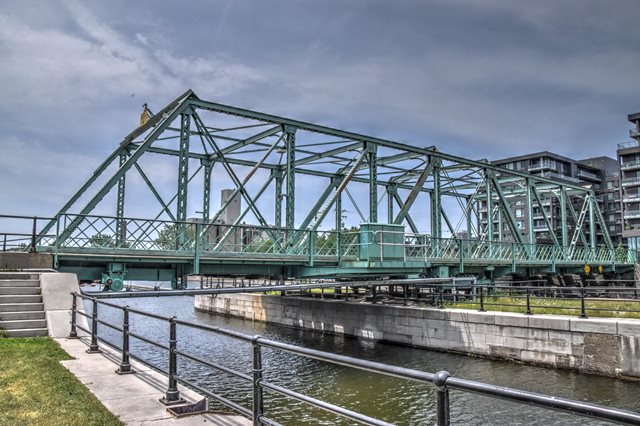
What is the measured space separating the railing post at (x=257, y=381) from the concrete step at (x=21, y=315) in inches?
342

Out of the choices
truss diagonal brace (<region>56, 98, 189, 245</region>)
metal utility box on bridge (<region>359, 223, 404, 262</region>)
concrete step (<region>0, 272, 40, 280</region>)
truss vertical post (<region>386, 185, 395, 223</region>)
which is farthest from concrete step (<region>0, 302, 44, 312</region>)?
truss vertical post (<region>386, 185, 395, 223</region>)

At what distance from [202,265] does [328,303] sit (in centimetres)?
1053

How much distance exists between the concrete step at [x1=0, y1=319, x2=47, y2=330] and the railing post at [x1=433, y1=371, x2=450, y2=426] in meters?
10.7

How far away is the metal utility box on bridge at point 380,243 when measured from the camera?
22094mm

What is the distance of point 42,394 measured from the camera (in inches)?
258

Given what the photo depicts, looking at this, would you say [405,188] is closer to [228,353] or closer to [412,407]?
[228,353]

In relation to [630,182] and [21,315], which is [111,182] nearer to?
[21,315]

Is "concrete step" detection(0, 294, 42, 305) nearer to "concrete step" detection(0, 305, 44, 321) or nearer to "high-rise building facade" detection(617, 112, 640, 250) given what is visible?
"concrete step" detection(0, 305, 44, 321)

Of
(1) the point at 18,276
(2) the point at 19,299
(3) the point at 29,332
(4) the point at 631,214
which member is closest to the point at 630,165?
(4) the point at 631,214

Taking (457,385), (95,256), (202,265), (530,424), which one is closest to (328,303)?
(202,265)

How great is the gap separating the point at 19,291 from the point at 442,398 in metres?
12.2

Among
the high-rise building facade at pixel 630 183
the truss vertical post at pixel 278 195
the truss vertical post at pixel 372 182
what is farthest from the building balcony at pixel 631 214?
the truss vertical post at pixel 278 195

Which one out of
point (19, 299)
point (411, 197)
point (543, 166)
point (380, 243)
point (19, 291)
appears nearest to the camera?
point (19, 299)

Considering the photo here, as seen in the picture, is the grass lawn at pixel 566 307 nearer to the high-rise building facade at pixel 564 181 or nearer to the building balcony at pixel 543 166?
the high-rise building facade at pixel 564 181
